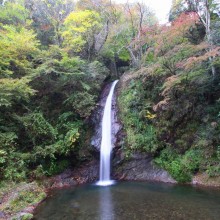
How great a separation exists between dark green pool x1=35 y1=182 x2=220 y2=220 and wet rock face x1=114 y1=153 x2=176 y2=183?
1330 mm

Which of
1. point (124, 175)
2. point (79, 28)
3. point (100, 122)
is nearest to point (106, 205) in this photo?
point (124, 175)

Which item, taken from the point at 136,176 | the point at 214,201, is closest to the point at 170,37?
the point at 136,176

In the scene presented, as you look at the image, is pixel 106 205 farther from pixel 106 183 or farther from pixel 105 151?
pixel 105 151

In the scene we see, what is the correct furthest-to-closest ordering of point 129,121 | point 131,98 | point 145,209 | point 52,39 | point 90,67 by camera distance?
1. point 52,39
2. point 90,67
3. point 131,98
4. point 129,121
5. point 145,209

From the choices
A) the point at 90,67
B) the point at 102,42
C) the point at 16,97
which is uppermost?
the point at 102,42

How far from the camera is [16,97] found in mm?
12820

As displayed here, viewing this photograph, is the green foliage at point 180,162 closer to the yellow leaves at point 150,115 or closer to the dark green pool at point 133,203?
the dark green pool at point 133,203

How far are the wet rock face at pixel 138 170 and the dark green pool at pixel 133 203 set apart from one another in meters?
1.33

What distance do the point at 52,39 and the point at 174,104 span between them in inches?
500

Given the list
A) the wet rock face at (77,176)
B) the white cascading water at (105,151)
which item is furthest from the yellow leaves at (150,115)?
the wet rock face at (77,176)

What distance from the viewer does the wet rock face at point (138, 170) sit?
12.7m

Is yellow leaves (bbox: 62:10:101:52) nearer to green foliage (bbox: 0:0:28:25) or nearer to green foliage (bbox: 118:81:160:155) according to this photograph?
green foliage (bbox: 0:0:28:25)

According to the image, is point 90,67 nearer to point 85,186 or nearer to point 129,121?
point 129,121

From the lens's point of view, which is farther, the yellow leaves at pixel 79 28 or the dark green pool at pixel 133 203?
the yellow leaves at pixel 79 28
